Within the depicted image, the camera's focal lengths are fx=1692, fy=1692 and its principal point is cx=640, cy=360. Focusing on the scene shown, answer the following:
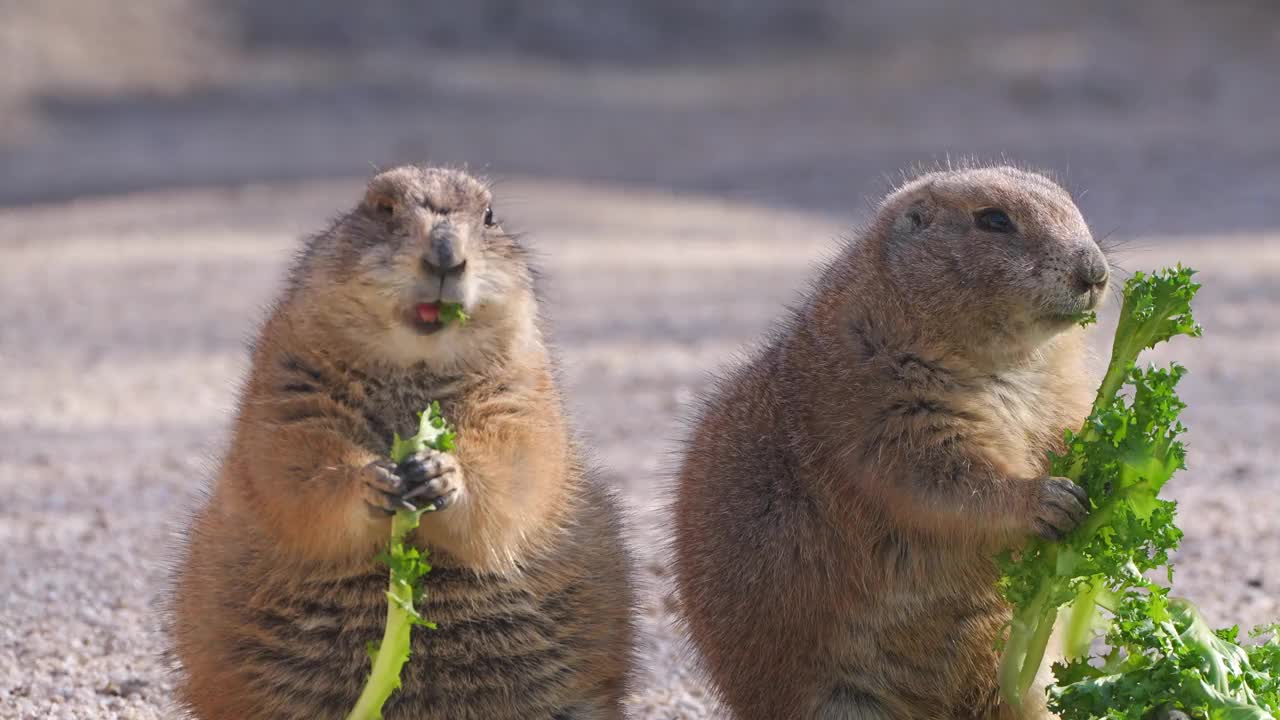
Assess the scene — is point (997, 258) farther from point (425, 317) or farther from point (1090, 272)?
point (425, 317)

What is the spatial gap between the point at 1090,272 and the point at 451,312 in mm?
1775

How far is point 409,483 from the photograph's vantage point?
3850 millimetres

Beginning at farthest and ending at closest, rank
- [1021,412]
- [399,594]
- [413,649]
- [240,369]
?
[240,369], [1021,412], [413,649], [399,594]

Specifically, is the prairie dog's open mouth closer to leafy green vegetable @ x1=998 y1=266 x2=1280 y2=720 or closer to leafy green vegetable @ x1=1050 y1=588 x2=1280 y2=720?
leafy green vegetable @ x1=998 y1=266 x2=1280 y2=720

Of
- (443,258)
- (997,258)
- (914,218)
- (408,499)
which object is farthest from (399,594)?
(914,218)

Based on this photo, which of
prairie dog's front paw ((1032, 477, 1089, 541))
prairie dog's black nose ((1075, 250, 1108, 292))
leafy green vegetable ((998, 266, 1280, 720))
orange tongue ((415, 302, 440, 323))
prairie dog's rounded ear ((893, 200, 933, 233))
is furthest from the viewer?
prairie dog's rounded ear ((893, 200, 933, 233))

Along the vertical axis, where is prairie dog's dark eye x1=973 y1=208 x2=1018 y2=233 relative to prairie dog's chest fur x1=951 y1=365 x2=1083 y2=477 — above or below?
above

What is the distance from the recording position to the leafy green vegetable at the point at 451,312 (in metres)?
3.92

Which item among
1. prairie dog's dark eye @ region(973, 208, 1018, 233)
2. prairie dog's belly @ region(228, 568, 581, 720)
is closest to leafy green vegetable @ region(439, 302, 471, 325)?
prairie dog's belly @ region(228, 568, 581, 720)

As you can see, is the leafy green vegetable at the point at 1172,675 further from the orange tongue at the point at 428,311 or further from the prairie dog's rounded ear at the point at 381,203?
the prairie dog's rounded ear at the point at 381,203

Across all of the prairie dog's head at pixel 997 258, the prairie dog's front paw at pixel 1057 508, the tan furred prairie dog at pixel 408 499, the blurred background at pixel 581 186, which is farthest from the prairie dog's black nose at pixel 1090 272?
the tan furred prairie dog at pixel 408 499

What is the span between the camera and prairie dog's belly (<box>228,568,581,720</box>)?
161 inches

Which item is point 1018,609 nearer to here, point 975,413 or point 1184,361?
point 975,413

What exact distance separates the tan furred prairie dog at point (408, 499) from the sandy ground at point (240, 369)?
0.88 m
